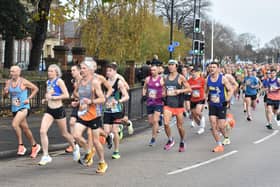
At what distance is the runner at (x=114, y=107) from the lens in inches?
373

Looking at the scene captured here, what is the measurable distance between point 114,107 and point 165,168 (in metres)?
1.63

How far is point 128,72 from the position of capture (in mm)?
33562

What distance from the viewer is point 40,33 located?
86.1 feet

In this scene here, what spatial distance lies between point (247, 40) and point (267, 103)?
11073 centimetres

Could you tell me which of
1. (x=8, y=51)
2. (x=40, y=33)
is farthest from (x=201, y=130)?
(x=8, y=51)

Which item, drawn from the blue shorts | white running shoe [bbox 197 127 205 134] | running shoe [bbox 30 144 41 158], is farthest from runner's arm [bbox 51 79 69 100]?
white running shoe [bbox 197 127 205 134]

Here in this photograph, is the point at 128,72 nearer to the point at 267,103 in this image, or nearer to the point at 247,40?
the point at 267,103

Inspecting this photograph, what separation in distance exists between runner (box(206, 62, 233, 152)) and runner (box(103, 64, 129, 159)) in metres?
2.27

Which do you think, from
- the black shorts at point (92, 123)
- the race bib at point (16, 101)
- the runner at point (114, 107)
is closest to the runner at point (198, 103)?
the runner at point (114, 107)

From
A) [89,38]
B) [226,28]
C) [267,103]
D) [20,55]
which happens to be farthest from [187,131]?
[226,28]

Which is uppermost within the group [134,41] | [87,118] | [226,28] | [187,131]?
[226,28]

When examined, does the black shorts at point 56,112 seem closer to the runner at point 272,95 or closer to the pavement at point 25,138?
the pavement at point 25,138

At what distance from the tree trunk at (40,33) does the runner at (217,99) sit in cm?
1501

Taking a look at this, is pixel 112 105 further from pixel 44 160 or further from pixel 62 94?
pixel 44 160
